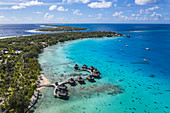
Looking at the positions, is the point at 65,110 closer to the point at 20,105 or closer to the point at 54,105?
the point at 54,105

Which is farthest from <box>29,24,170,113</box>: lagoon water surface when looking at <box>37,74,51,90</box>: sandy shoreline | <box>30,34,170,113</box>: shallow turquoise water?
<box>37,74,51,90</box>: sandy shoreline

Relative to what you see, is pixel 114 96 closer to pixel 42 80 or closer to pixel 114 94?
pixel 114 94

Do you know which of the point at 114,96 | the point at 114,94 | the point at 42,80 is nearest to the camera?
the point at 114,96

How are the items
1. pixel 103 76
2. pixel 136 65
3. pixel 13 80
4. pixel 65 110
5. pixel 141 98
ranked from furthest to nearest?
pixel 136 65 → pixel 103 76 → pixel 13 80 → pixel 141 98 → pixel 65 110

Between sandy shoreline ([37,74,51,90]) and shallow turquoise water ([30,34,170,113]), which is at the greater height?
sandy shoreline ([37,74,51,90])

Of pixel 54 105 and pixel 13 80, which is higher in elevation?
pixel 13 80

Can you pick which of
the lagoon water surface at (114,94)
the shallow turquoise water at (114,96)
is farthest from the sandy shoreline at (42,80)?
the shallow turquoise water at (114,96)

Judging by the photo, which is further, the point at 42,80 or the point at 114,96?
the point at 42,80

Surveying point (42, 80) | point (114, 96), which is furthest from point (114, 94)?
point (42, 80)

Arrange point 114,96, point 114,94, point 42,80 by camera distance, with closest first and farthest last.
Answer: point 114,96, point 114,94, point 42,80

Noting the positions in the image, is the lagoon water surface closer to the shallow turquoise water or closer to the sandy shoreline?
the shallow turquoise water

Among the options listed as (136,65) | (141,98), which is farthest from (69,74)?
(136,65)
